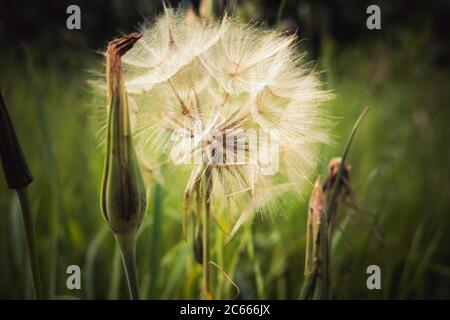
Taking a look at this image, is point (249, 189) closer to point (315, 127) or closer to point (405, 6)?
point (315, 127)

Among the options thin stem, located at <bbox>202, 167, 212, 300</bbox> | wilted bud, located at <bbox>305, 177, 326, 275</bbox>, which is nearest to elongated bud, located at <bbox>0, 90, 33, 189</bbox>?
thin stem, located at <bbox>202, 167, 212, 300</bbox>

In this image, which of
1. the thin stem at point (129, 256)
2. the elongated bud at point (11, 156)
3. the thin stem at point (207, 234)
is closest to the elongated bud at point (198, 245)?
the thin stem at point (207, 234)

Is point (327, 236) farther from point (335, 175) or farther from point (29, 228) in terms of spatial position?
point (29, 228)

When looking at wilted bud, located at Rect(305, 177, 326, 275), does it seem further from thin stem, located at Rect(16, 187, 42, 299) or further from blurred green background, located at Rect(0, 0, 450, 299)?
thin stem, located at Rect(16, 187, 42, 299)

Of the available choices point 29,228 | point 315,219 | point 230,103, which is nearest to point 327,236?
point 315,219

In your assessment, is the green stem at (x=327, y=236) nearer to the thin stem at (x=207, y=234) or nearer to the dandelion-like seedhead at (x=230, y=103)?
the dandelion-like seedhead at (x=230, y=103)
